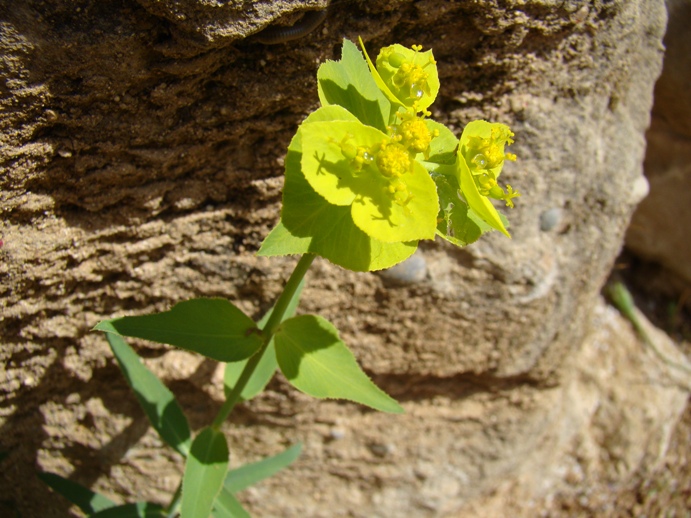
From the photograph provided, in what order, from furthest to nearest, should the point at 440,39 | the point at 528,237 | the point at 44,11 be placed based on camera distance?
the point at 528,237 → the point at 440,39 → the point at 44,11

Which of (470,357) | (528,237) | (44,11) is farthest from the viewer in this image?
(470,357)

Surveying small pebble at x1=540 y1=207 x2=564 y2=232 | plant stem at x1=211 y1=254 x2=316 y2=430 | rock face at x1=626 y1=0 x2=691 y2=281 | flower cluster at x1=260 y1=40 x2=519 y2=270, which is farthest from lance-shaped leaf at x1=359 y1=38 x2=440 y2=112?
rock face at x1=626 y1=0 x2=691 y2=281

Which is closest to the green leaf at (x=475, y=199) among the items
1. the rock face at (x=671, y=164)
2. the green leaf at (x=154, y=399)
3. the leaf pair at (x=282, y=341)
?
the leaf pair at (x=282, y=341)

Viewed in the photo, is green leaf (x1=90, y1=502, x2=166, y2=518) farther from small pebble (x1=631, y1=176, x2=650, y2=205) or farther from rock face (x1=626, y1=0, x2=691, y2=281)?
rock face (x1=626, y1=0, x2=691, y2=281)

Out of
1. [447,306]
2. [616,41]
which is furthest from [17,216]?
[616,41]

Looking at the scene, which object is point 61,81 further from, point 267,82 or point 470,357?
point 470,357

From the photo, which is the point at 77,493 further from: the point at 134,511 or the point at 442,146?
the point at 442,146

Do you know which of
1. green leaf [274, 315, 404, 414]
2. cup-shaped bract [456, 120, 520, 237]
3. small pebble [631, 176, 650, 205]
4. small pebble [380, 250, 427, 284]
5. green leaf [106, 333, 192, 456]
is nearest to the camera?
cup-shaped bract [456, 120, 520, 237]
